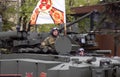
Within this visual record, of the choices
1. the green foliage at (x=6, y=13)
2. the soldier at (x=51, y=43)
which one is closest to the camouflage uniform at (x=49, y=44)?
the soldier at (x=51, y=43)

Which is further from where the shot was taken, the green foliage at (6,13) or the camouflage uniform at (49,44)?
the green foliage at (6,13)

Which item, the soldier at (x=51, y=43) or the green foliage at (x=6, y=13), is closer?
the soldier at (x=51, y=43)

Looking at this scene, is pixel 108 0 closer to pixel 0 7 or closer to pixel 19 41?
pixel 19 41

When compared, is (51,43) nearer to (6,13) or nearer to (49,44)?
(49,44)

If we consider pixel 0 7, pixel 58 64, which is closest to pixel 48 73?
pixel 58 64

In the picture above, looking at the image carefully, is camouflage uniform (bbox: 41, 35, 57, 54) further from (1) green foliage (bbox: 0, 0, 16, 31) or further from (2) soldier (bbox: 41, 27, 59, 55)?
(1) green foliage (bbox: 0, 0, 16, 31)

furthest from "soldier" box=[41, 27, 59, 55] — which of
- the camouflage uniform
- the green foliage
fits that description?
the green foliage

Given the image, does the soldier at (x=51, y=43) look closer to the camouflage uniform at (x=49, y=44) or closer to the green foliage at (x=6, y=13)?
the camouflage uniform at (x=49, y=44)

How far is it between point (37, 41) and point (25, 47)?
15.5 inches

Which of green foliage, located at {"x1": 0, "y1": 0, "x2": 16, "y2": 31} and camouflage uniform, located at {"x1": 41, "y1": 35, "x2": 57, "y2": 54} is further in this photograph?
green foliage, located at {"x1": 0, "y1": 0, "x2": 16, "y2": 31}

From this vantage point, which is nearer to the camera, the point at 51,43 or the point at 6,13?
the point at 51,43

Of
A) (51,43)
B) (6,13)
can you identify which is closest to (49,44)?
(51,43)

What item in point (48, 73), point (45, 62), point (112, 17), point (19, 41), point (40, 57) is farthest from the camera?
point (19, 41)

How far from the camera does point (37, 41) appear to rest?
516 inches
